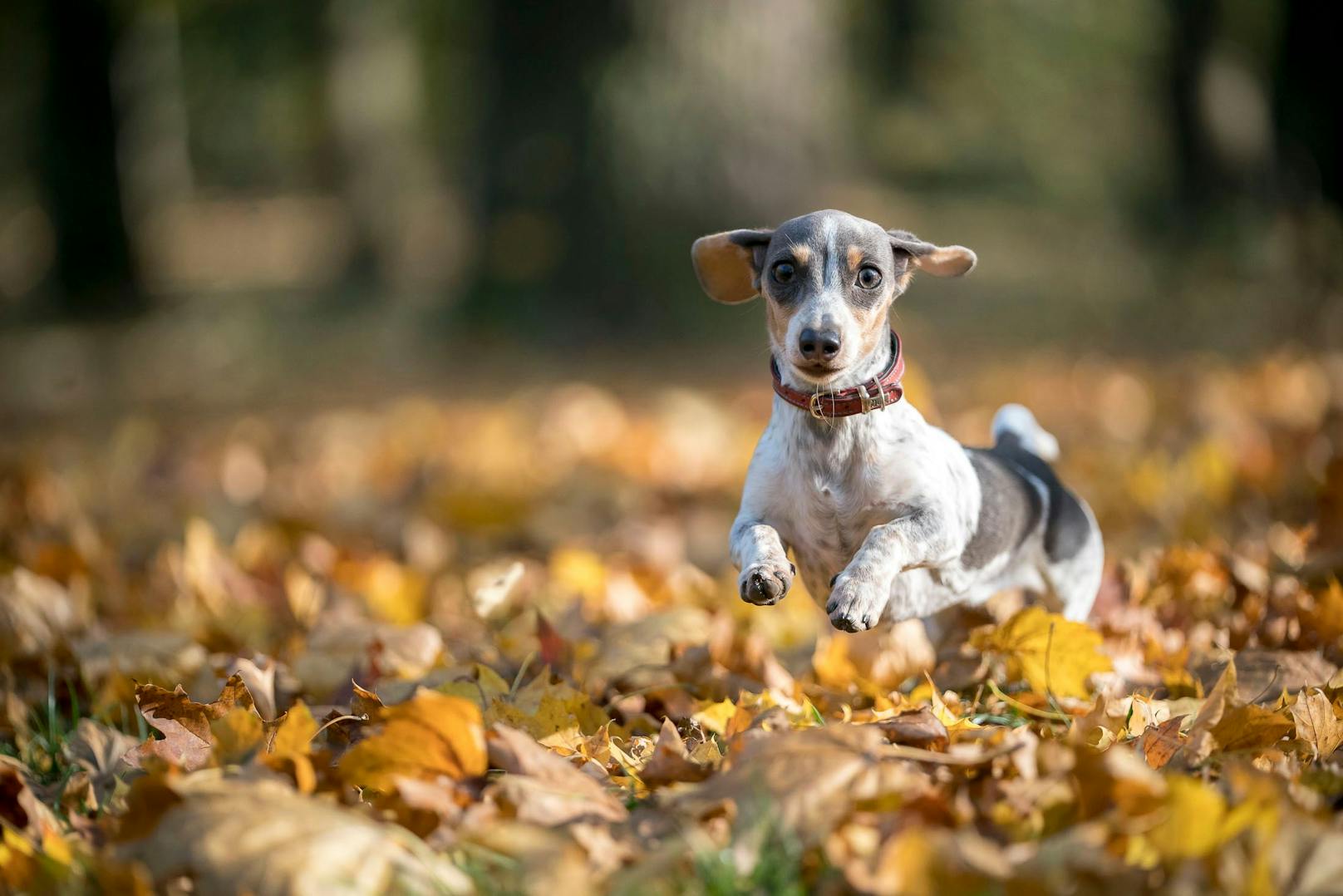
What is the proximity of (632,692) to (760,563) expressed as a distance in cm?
68

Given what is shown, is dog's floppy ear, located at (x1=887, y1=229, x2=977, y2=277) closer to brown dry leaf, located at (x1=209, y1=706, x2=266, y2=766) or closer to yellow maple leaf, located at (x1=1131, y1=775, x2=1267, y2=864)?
yellow maple leaf, located at (x1=1131, y1=775, x2=1267, y2=864)

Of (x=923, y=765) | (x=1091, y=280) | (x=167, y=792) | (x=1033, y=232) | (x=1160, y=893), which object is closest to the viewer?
(x=1160, y=893)

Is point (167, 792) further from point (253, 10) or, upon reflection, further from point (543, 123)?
point (253, 10)

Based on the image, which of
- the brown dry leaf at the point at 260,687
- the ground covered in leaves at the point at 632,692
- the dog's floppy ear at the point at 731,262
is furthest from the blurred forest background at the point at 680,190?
the brown dry leaf at the point at 260,687

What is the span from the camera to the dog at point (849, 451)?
247cm

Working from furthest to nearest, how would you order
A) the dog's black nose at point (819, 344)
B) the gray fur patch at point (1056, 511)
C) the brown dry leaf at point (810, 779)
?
the gray fur patch at point (1056, 511)
the dog's black nose at point (819, 344)
the brown dry leaf at point (810, 779)

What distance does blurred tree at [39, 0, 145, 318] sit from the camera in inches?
539

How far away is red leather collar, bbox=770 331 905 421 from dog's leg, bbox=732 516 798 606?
0.87 feet

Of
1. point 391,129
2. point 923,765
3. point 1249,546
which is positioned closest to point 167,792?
point 923,765

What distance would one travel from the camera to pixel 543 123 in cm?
888

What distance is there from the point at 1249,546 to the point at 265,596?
3090 mm

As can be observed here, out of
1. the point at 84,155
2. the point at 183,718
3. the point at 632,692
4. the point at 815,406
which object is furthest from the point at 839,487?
the point at 84,155

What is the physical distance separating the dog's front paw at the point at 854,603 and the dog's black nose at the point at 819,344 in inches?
16.5

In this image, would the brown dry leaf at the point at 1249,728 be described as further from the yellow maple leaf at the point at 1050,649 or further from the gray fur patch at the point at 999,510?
the gray fur patch at the point at 999,510
